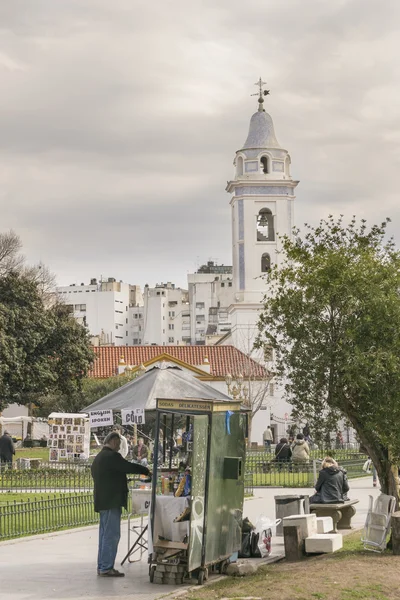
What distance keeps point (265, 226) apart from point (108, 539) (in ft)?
212

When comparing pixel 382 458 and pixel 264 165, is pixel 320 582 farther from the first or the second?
pixel 264 165

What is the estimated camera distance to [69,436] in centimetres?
3791

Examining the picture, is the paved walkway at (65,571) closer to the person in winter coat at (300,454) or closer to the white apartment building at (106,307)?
the person in winter coat at (300,454)

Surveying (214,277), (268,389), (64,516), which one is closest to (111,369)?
(268,389)

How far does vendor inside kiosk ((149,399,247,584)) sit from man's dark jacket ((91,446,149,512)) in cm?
40

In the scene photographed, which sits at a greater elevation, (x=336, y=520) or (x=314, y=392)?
(x=314, y=392)

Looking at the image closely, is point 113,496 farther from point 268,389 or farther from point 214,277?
point 214,277

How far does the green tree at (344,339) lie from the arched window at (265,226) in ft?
197

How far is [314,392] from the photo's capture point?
15.0 m

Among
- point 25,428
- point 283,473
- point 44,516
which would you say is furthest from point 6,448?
point 25,428

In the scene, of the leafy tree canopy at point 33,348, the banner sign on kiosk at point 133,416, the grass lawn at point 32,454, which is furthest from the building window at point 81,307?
the banner sign on kiosk at point 133,416

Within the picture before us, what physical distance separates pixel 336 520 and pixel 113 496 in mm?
5177

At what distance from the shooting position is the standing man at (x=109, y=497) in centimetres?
1291

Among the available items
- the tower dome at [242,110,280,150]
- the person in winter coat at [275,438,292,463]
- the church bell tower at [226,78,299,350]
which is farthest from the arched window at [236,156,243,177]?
the person in winter coat at [275,438,292,463]
